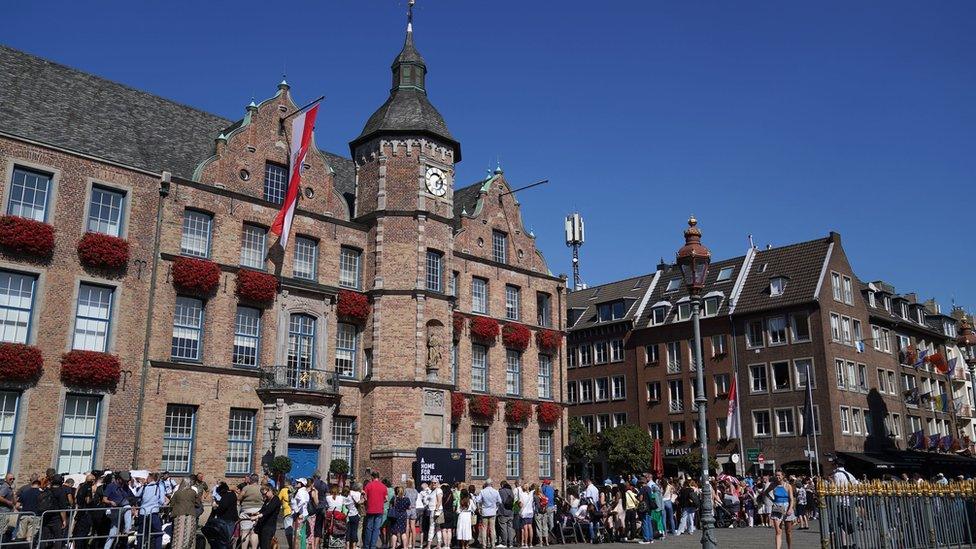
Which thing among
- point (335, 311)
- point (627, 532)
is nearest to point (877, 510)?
point (627, 532)

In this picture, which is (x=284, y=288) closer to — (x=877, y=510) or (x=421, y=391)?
(x=421, y=391)

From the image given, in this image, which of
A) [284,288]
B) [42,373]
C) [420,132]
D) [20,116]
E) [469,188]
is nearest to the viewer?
[42,373]

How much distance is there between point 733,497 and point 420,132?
18.7 meters

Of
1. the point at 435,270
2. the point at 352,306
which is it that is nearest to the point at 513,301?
the point at 435,270

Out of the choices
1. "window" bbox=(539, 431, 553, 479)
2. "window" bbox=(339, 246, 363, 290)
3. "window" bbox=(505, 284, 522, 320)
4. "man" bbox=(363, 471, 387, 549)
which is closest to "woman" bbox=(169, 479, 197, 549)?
"man" bbox=(363, 471, 387, 549)

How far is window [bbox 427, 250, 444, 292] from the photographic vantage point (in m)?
33.2

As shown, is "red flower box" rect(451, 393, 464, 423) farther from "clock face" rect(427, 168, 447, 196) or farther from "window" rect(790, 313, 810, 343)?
"window" rect(790, 313, 810, 343)

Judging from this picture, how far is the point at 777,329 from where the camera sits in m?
48.7

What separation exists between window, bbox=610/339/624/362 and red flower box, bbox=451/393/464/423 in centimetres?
2437

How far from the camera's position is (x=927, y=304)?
7500 cm

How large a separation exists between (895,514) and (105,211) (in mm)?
23613

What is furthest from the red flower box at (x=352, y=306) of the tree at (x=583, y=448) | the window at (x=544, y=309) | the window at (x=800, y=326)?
the window at (x=800, y=326)

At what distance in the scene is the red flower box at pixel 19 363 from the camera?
74.8 feet

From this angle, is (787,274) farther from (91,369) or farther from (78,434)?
(78,434)
